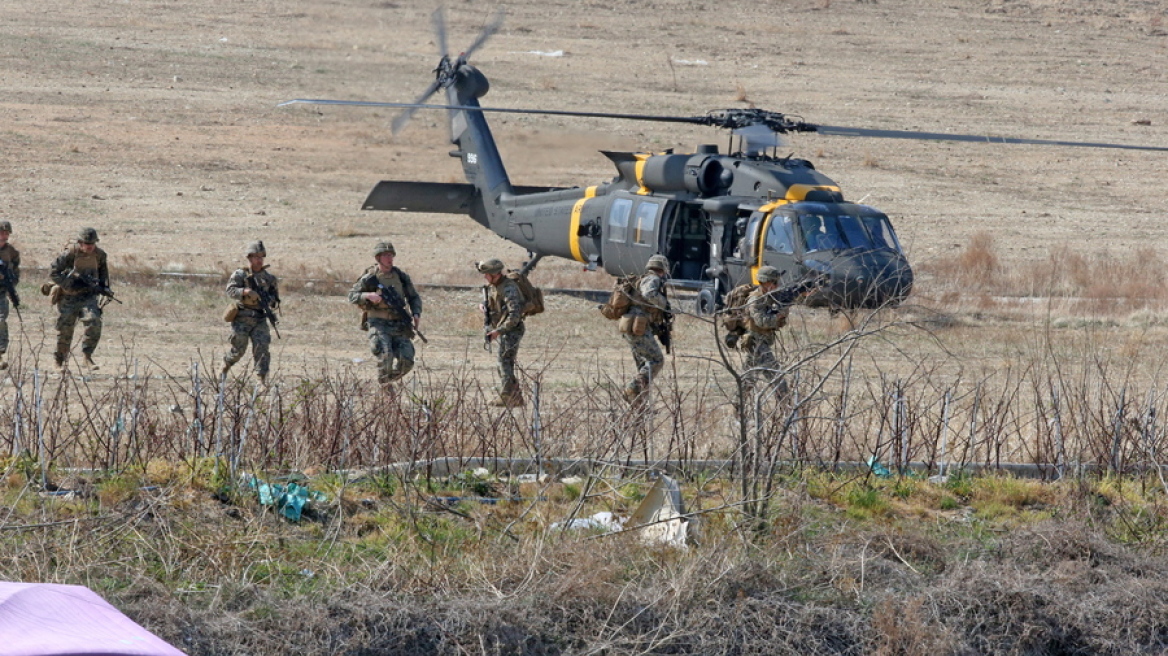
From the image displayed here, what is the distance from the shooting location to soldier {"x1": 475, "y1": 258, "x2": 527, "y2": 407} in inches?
418

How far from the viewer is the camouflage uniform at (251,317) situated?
11031 mm

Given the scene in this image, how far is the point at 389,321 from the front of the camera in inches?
423

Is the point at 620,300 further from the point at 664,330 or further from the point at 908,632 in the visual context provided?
the point at 908,632

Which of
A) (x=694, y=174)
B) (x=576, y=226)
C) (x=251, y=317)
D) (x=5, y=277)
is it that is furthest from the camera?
(x=576, y=226)

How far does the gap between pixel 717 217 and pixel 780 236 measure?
90 centimetres

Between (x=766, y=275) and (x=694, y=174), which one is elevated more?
(x=694, y=174)

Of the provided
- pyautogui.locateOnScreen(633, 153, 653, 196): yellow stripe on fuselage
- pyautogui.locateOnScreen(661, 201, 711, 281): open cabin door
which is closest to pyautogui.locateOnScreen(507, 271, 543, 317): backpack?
pyautogui.locateOnScreen(661, 201, 711, 281): open cabin door

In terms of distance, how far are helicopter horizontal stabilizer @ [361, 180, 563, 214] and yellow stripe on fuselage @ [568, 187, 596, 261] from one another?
3.61 ft

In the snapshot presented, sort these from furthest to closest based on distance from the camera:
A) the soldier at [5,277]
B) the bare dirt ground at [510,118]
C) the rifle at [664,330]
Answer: the bare dirt ground at [510,118], the soldier at [5,277], the rifle at [664,330]

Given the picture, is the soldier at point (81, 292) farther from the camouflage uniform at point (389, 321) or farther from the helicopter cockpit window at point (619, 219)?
the helicopter cockpit window at point (619, 219)

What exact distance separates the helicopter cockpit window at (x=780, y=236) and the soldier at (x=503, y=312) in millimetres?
4865

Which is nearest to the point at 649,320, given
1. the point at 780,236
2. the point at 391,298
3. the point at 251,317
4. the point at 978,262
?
the point at 391,298

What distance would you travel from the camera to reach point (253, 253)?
1109 cm

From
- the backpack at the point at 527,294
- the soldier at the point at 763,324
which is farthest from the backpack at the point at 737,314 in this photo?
the backpack at the point at 527,294
